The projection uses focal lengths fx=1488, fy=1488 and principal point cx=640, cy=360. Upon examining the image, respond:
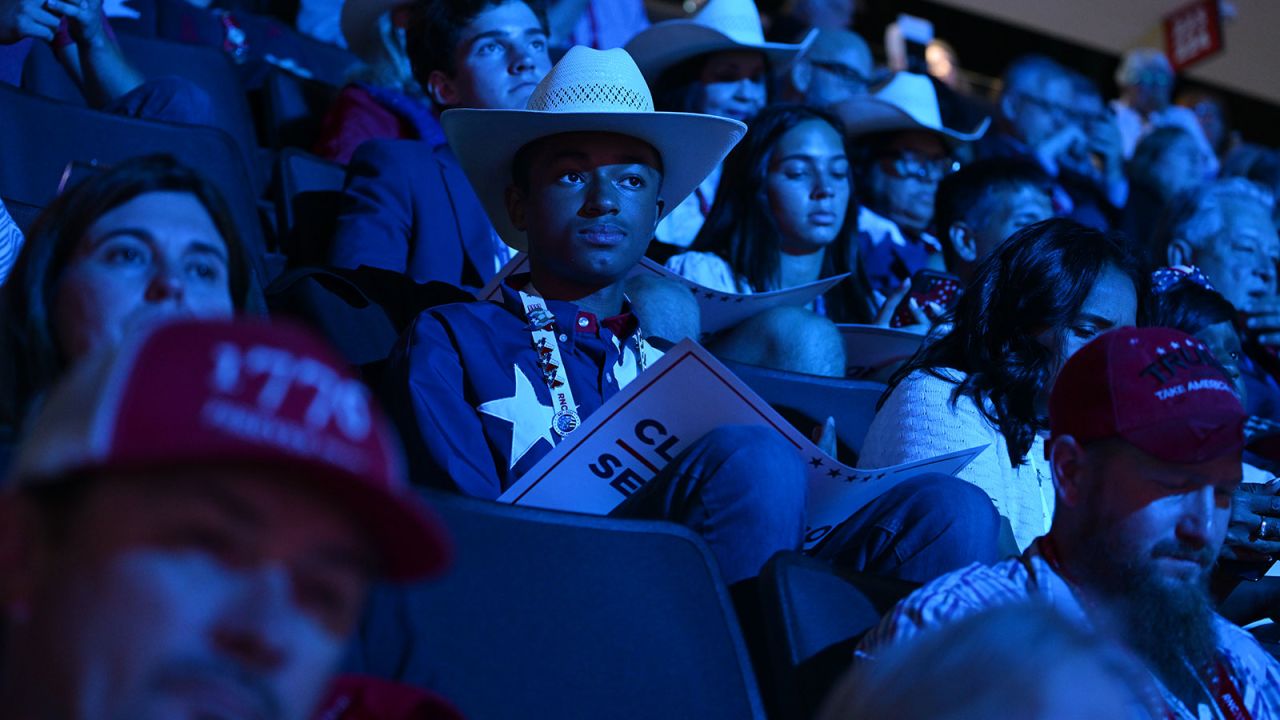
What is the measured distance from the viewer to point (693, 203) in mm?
4141

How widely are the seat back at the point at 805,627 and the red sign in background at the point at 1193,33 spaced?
8260 millimetres

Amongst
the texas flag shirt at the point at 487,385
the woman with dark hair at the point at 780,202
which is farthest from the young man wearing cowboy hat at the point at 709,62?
the texas flag shirt at the point at 487,385

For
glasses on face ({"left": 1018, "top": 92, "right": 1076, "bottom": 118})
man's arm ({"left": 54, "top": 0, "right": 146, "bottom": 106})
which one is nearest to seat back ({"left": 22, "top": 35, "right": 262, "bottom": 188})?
man's arm ({"left": 54, "top": 0, "right": 146, "bottom": 106})

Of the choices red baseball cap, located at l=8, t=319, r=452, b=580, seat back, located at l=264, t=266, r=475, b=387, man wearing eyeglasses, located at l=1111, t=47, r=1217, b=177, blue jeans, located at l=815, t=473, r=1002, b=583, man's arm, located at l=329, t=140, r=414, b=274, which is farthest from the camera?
man wearing eyeglasses, located at l=1111, t=47, r=1217, b=177

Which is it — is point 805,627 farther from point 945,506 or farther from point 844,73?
point 844,73

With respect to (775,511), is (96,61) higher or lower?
higher

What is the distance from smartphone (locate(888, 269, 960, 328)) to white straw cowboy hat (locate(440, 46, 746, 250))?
2.64 ft

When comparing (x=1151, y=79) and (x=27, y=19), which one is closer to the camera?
(x=27, y=19)

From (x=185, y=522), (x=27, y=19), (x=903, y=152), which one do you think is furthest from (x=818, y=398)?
(x=903, y=152)

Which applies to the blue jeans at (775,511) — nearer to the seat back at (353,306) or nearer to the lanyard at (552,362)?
the lanyard at (552,362)

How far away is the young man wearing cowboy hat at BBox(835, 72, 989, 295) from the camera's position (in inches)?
177

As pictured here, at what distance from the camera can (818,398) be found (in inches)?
108

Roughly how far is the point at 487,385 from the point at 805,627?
698 millimetres

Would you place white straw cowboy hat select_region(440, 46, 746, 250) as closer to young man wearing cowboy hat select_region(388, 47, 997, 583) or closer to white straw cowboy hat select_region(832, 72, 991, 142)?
young man wearing cowboy hat select_region(388, 47, 997, 583)
